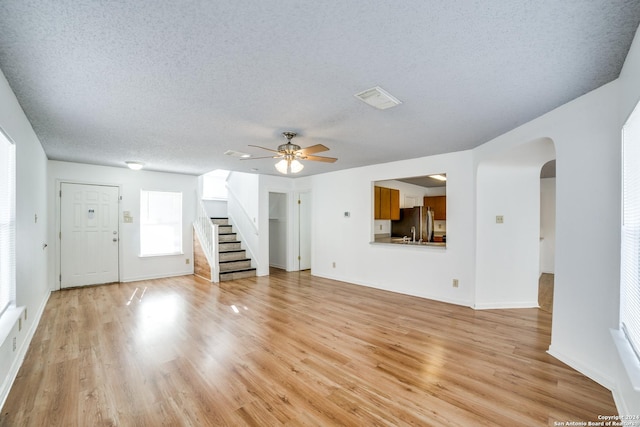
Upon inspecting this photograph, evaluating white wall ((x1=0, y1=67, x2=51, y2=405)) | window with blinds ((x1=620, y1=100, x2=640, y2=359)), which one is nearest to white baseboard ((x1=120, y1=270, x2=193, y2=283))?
white wall ((x1=0, y1=67, x2=51, y2=405))

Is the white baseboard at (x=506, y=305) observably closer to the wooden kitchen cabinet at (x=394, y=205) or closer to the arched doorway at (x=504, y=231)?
the arched doorway at (x=504, y=231)

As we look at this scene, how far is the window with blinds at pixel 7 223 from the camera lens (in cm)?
230

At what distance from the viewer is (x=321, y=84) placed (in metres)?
2.17

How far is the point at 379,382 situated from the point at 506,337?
6.10 feet

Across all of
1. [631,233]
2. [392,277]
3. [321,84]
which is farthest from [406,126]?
[392,277]

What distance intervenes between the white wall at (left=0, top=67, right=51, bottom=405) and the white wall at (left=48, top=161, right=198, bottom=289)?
1599 millimetres

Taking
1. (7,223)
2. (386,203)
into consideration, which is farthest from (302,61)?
(386,203)

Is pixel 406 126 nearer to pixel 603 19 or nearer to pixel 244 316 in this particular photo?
pixel 603 19

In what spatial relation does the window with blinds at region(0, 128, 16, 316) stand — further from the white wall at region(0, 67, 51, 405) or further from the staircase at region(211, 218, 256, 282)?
the staircase at region(211, 218, 256, 282)

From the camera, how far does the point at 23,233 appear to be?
9.52 ft

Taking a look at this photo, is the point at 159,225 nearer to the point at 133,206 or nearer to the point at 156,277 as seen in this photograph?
the point at 133,206

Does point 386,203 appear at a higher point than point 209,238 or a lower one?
higher

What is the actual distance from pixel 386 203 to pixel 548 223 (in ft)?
12.5

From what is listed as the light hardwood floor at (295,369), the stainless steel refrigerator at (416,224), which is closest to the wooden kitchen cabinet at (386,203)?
the stainless steel refrigerator at (416,224)
